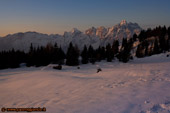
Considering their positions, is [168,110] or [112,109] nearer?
[168,110]

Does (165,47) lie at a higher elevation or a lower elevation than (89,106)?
higher

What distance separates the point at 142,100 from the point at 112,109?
184 centimetres

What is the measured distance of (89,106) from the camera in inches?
204

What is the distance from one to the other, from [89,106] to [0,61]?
2315 inches

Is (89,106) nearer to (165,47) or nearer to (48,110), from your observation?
(48,110)

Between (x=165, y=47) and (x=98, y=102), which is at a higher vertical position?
(x=165, y=47)

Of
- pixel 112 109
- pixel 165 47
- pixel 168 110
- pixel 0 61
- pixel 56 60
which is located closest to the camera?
pixel 168 110

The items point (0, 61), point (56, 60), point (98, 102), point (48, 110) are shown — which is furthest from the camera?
point (56, 60)

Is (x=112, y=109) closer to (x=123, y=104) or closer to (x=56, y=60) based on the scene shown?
(x=123, y=104)

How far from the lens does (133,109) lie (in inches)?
184

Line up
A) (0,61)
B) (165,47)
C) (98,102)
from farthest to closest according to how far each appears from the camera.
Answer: (165,47) < (0,61) < (98,102)

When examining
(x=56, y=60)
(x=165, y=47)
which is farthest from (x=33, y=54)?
(x=165, y=47)

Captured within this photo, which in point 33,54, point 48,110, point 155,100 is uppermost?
point 33,54

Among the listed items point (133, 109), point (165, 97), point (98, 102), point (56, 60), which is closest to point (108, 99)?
point (98, 102)
